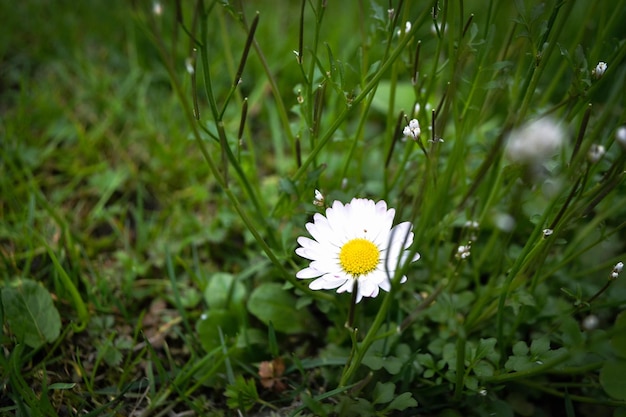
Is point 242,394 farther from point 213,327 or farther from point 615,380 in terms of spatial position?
point 615,380

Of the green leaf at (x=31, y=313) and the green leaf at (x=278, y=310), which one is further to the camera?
the green leaf at (x=278, y=310)

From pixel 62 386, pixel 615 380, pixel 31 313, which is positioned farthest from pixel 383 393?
pixel 31 313

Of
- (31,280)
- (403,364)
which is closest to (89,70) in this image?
(31,280)

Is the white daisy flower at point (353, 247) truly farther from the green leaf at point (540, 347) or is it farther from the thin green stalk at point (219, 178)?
the green leaf at point (540, 347)

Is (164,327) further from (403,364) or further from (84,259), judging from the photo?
(403,364)

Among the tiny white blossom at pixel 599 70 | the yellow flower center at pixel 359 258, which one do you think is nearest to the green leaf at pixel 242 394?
the yellow flower center at pixel 359 258

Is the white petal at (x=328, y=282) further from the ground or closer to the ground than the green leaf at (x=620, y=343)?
further from the ground
